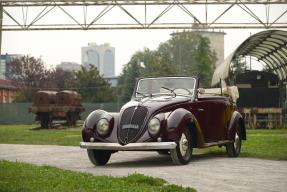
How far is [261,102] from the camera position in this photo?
1425 inches

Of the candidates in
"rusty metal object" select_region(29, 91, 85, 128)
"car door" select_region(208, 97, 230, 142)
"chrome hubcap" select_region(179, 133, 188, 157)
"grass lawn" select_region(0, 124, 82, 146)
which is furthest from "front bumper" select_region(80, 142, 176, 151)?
"rusty metal object" select_region(29, 91, 85, 128)

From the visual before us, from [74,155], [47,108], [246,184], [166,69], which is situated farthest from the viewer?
[166,69]

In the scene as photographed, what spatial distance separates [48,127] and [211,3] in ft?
49.5

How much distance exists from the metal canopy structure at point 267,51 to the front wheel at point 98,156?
2072 centimetres

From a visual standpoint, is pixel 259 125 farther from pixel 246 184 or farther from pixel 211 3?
pixel 246 184

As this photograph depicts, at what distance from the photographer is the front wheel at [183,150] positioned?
36.1ft

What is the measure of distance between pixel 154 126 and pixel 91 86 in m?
61.3

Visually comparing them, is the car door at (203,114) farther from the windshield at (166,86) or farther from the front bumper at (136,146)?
A: the front bumper at (136,146)

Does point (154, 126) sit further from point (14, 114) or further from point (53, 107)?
point (14, 114)

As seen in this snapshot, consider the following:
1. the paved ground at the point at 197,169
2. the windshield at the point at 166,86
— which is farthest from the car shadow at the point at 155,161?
the windshield at the point at 166,86

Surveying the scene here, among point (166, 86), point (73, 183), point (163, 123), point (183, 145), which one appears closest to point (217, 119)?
point (166, 86)

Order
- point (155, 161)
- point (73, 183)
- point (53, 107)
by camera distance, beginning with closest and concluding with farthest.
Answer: point (73, 183)
point (155, 161)
point (53, 107)

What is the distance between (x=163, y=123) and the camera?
11.0m

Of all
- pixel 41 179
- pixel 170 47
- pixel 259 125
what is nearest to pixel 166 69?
pixel 170 47
